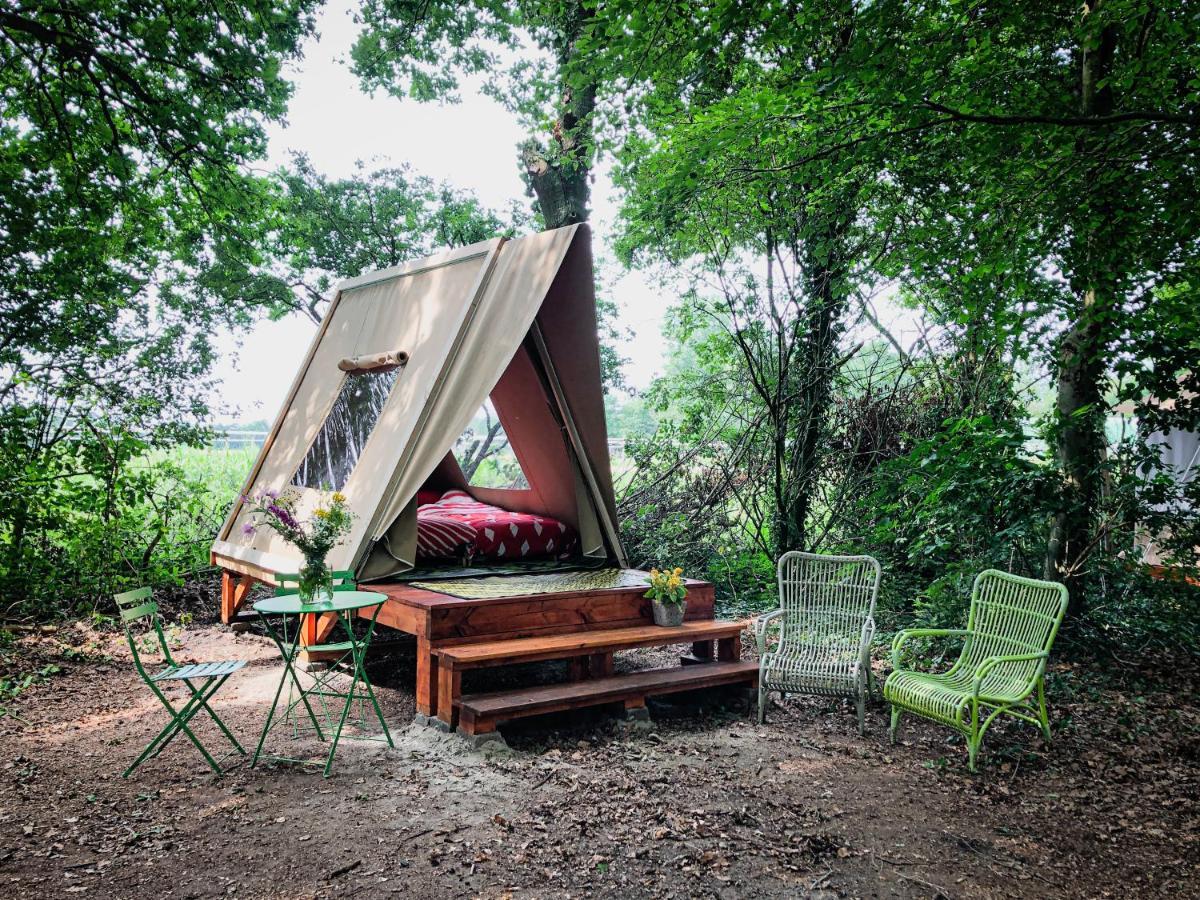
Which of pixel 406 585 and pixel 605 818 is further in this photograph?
pixel 406 585

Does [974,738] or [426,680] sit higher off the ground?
[426,680]

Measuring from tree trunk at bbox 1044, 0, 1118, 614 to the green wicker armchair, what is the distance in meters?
1.17

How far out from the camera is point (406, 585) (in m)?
4.57

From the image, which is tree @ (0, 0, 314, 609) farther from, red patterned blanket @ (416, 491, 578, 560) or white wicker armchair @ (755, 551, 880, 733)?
white wicker armchair @ (755, 551, 880, 733)

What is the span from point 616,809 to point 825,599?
2200 mm

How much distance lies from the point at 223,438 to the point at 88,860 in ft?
19.7

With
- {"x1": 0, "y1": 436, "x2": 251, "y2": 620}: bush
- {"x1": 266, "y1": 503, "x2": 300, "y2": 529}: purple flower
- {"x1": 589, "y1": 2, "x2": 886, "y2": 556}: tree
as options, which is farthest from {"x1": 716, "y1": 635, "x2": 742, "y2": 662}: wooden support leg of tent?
{"x1": 0, "y1": 436, "x2": 251, "y2": 620}: bush

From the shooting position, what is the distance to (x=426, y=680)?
3.93 m

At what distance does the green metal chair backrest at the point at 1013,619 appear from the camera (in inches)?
154

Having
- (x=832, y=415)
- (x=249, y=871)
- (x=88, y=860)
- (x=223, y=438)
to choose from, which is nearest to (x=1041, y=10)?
(x=832, y=415)

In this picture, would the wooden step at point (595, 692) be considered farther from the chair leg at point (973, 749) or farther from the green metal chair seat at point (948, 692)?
the chair leg at point (973, 749)

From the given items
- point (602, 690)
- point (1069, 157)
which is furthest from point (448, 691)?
point (1069, 157)

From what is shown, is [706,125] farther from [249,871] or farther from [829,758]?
[249,871]

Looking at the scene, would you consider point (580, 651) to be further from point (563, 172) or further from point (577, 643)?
point (563, 172)
